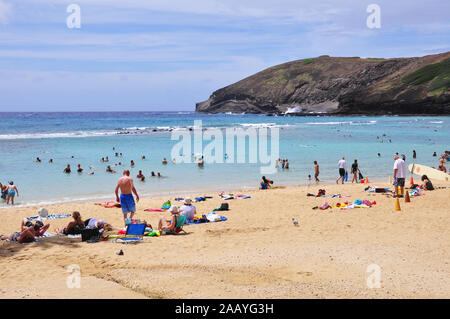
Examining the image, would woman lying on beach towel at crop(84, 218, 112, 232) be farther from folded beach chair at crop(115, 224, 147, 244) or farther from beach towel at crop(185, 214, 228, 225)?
beach towel at crop(185, 214, 228, 225)

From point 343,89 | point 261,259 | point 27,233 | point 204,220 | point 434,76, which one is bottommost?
point 204,220

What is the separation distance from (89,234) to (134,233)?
110 centimetres

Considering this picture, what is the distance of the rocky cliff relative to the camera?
11500 cm

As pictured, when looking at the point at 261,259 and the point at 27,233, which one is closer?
the point at 261,259

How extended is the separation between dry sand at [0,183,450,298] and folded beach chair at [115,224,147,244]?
0.36 metres

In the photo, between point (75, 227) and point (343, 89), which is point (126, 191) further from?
point (343, 89)

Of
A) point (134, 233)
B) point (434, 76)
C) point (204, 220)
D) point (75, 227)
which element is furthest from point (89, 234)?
point (434, 76)

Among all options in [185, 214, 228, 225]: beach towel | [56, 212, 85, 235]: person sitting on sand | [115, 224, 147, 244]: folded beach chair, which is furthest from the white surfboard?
[56, 212, 85, 235]: person sitting on sand

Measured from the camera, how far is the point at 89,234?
11.2 m
